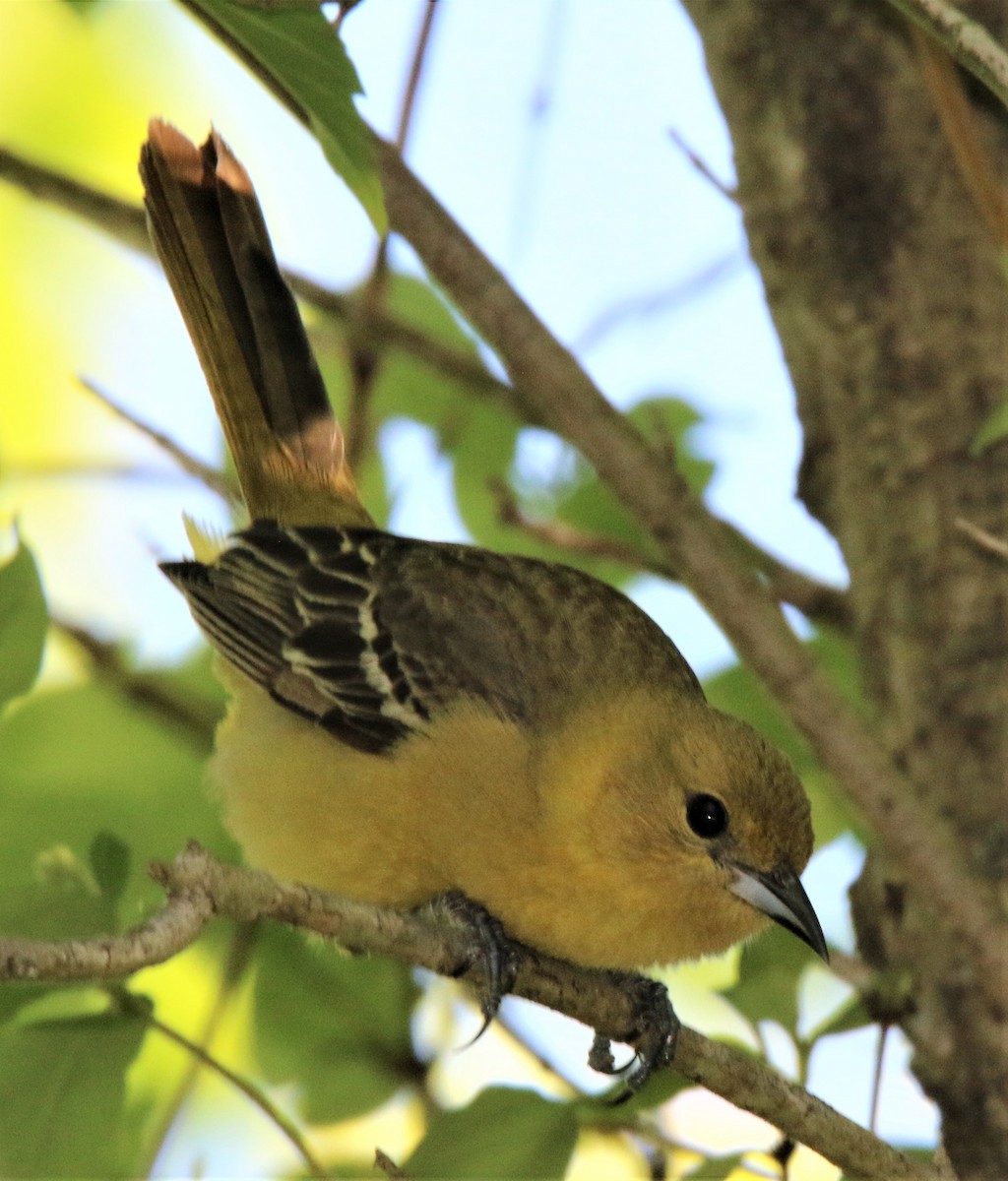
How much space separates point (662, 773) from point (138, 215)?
2.05 m

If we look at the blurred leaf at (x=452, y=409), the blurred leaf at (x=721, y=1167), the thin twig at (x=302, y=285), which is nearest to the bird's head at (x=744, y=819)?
the blurred leaf at (x=721, y=1167)

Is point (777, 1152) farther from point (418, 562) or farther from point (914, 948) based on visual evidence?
point (418, 562)

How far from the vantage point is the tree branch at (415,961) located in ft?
7.46

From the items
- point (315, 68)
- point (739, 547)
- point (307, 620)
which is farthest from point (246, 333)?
point (315, 68)

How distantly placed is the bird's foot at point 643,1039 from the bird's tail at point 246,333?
2.00 metres

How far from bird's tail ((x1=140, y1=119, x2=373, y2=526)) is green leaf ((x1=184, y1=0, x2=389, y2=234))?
2.10 m

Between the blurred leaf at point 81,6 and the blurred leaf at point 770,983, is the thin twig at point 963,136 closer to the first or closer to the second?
the blurred leaf at point 770,983

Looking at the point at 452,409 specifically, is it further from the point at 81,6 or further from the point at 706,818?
the point at 81,6

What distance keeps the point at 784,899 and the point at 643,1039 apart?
18.8 inches

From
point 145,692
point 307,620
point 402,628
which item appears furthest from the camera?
point 307,620

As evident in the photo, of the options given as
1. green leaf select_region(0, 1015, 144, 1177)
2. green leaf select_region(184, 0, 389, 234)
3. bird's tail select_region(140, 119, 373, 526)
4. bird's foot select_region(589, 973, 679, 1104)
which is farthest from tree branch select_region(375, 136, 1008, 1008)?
green leaf select_region(0, 1015, 144, 1177)

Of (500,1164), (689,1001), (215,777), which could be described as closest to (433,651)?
(215,777)

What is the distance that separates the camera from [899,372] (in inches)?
182

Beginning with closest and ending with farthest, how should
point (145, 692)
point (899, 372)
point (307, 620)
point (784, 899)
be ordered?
point (784, 899)
point (145, 692)
point (899, 372)
point (307, 620)
